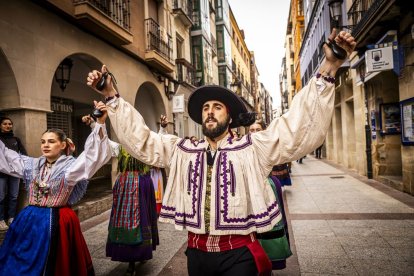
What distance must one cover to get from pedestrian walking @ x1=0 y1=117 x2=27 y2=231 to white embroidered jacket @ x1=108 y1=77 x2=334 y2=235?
4.08m

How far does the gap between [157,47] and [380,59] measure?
7.69m

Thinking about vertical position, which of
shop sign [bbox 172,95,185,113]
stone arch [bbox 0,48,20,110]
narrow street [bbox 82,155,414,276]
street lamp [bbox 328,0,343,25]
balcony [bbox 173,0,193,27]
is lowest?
narrow street [bbox 82,155,414,276]

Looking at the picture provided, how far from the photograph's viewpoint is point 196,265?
1829 mm

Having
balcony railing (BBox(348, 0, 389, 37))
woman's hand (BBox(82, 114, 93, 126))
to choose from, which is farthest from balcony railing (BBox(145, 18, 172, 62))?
woman's hand (BBox(82, 114, 93, 126))

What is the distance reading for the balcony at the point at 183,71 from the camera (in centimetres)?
1378

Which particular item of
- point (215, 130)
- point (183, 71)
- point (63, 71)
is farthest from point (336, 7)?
point (215, 130)

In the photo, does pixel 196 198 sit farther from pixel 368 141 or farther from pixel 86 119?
pixel 368 141

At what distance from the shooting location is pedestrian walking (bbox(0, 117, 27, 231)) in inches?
192

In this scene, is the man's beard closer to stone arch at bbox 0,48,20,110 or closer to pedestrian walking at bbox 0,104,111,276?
pedestrian walking at bbox 0,104,111,276

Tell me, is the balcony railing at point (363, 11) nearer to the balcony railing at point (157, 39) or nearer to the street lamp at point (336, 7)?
the street lamp at point (336, 7)

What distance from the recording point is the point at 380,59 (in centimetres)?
722

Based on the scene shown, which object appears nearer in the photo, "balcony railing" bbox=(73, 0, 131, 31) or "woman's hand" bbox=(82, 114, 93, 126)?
"woman's hand" bbox=(82, 114, 93, 126)

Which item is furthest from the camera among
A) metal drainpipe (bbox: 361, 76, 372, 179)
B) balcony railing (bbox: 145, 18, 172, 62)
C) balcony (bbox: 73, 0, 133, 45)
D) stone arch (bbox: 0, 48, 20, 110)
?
balcony railing (bbox: 145, 18, 172, 62)

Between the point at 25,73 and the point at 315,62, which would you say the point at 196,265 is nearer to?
the point at 25,73
